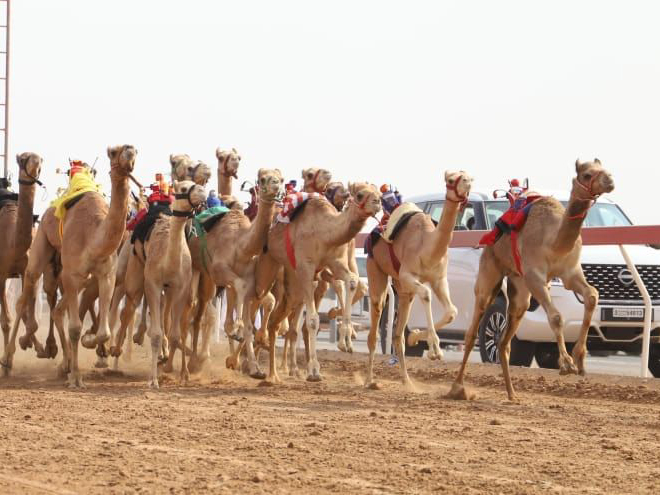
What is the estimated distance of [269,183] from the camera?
14.5 m

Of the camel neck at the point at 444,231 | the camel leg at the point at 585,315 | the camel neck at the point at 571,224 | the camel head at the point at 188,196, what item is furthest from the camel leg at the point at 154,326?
the camel leg at the point at 585,315

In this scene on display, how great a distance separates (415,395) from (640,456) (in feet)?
15.6

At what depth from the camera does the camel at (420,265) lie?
13203mm

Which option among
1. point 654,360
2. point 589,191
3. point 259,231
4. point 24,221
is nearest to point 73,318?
point 259,231

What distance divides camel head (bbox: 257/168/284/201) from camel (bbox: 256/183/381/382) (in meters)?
0.41

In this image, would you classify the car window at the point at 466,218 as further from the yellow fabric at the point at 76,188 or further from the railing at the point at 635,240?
the yellow fabric at the point at 76,188

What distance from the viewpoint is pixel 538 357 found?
1803 cm

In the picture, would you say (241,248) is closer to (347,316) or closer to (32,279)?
(347,316)

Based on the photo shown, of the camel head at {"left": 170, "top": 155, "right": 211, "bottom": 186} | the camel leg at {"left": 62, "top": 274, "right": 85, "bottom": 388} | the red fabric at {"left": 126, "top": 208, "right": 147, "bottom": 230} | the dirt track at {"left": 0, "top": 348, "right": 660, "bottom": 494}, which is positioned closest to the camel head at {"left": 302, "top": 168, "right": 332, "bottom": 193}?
the camel head at {"left": 170, "top": 155, "right": 211, "bottom": 186}

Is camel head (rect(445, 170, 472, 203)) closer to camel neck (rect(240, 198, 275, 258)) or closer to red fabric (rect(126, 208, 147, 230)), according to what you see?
camel neck (rect(240, 198, 275, 258))

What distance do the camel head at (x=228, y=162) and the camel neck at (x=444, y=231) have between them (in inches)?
149

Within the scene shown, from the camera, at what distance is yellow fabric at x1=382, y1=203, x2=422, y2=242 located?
47.7 ft

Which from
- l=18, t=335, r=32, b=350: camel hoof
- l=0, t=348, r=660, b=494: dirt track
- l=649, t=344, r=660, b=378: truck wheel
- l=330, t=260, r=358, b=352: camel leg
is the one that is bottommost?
l=0, t=348, r=660, b=494: dirt track

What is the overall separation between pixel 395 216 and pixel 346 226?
678 mm
